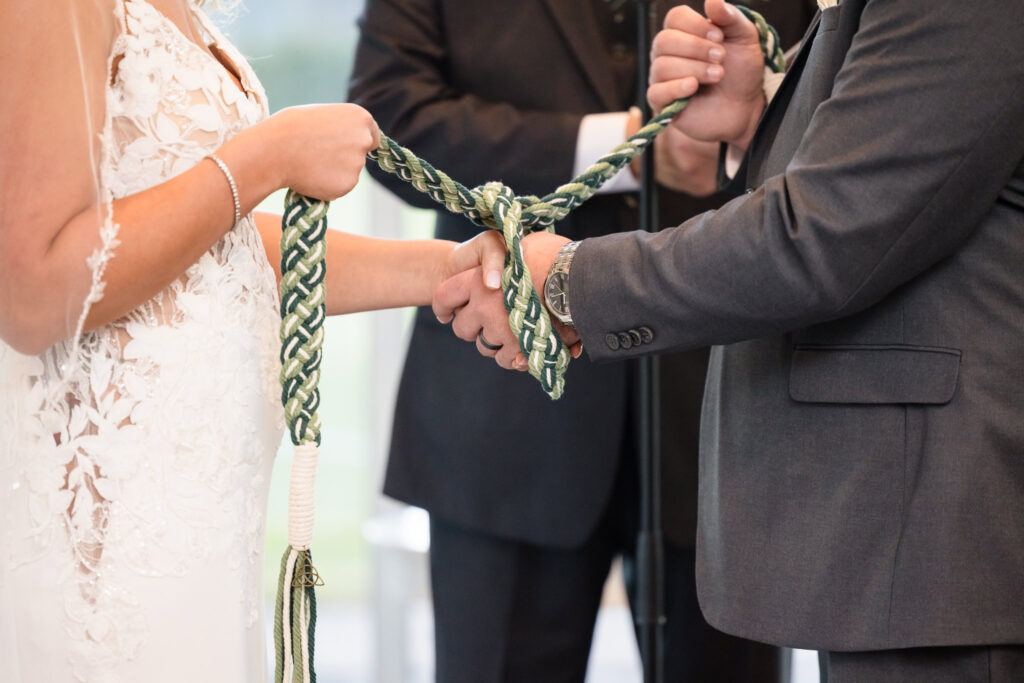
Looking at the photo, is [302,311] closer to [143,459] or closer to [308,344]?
[308,344]

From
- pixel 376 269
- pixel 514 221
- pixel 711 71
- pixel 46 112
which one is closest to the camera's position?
pixel 46 112

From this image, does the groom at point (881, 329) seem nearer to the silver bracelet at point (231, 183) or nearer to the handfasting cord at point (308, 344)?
the handfasting cord at point (308, 344)

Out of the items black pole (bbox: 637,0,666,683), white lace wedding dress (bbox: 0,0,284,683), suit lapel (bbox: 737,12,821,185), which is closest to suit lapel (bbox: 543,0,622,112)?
black pole (bbox: 637,0,666,683)

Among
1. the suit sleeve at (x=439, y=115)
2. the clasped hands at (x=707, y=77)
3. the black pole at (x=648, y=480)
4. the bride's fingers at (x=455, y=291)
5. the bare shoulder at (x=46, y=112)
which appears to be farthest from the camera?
the suit sleeve at (x=439, y=115)

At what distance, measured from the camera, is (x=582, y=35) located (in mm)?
1651

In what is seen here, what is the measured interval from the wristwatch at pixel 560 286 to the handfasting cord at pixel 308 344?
0.05 ft

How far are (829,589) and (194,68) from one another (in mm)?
838

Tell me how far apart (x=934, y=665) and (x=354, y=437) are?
196cm

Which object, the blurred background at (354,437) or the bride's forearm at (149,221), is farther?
the blurred background at (354,437)

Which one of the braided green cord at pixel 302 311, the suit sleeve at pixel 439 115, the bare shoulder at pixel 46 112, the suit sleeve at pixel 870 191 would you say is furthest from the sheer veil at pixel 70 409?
the suit sleeve at pixel 439 115

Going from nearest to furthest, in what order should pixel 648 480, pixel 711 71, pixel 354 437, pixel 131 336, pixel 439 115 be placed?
pixel 131 336, pixel 711 71, pixel 648 480, pixel 439 115, pixel 354 437

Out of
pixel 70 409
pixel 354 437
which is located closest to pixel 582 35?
pixel 70 409

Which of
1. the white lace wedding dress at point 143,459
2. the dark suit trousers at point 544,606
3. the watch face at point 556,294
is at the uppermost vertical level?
the watch face at point 556,294

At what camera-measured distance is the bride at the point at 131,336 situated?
900 millimetres
